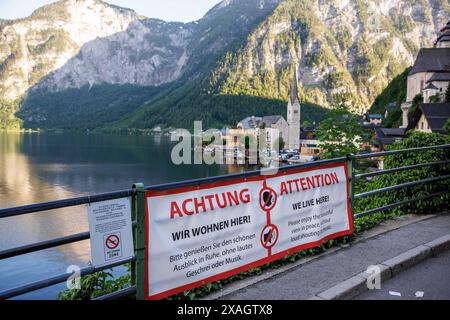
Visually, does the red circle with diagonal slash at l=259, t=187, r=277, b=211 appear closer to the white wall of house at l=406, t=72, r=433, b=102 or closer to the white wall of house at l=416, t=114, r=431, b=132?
the white wall of house at l=416, t=114, r=431, b=132

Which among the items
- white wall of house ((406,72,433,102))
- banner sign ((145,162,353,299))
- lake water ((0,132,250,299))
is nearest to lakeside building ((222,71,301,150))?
lake water ((0,132,250,299))

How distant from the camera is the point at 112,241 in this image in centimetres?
493

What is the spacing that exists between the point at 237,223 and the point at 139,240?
1.59 m

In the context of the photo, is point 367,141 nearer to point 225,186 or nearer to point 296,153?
point 225,186

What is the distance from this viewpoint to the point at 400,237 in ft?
27.0

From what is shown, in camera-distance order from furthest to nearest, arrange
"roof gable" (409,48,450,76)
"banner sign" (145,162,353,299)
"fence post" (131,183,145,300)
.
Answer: "roof gable" (409,48,450,76)
"banner sign" (145,162,353,299)
"fence post" (131,183,145,300)

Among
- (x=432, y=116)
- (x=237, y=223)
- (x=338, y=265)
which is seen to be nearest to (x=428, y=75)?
(x=432, y=116)

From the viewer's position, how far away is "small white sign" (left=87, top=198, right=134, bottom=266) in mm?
4777

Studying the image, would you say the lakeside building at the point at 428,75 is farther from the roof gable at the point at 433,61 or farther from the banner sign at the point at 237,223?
the banner sign at the point at 237,223

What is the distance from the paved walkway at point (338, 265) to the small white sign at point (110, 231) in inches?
57.4

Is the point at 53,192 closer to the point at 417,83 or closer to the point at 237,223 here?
the point at 237,223

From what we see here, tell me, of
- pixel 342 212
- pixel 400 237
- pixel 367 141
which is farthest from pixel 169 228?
pixel 367 141

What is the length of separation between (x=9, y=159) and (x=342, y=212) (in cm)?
11427

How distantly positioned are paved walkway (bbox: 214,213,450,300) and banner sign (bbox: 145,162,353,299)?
355mm
